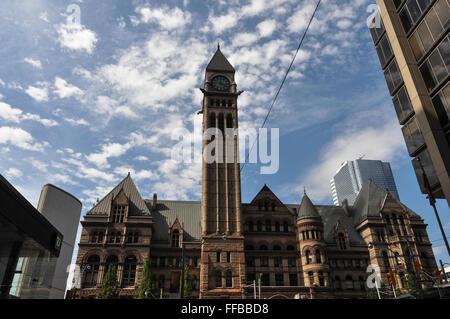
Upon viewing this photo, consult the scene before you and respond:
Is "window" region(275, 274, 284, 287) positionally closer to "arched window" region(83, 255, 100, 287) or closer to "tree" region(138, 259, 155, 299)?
"tree" region(138, 259, 155, 299)

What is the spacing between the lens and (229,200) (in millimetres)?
52969

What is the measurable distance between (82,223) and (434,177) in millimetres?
48111

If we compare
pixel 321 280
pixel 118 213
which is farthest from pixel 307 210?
pixel 118 213

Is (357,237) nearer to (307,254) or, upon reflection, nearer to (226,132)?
(307,254)

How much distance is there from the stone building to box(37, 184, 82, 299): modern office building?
8782mm

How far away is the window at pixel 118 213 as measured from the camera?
51625mm

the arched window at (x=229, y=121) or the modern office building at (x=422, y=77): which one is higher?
the arched window at (x=229, y=121)

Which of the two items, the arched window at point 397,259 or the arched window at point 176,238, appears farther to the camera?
the arched window at point 176,238

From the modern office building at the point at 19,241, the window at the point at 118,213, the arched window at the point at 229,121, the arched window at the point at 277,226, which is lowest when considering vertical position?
the modern office building at the point at 19,241

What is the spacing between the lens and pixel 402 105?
86.5ft

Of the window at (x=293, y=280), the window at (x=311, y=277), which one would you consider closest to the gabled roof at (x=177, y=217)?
the window at (x=293, y=280)

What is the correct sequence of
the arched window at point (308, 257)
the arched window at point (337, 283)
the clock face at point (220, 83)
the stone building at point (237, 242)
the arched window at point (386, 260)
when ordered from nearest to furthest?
the stone building at point (237, 242) < the arched window at point (308, 257) < the arched window at point (337, 283) < the arched window at point (386, 260) < the clock face at point (220, 83)

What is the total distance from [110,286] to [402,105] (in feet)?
133

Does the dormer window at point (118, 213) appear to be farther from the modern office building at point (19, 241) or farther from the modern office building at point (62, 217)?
the modern office building at point (19, 241)
